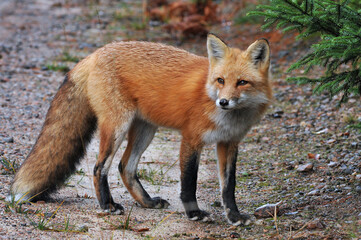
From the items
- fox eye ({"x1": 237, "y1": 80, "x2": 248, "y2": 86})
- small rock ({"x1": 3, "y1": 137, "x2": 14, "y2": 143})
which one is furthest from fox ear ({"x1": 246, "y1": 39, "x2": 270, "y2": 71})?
small rock ({"x1": 3, "y1": 137, "x2": 14, "y2": 143})

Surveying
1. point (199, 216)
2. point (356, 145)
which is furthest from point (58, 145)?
point (356, 145)

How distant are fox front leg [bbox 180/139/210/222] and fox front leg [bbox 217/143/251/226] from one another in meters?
0.25

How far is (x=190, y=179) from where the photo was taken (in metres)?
4.61

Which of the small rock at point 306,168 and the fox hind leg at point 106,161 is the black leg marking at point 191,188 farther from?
the small rock at point 306,168

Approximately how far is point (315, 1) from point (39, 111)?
16.1ft

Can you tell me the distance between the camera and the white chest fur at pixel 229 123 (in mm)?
4461

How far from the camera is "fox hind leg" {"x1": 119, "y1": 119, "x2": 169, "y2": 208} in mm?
5141

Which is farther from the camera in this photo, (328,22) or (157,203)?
(157,203)

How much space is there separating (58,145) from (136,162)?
3.00 feet

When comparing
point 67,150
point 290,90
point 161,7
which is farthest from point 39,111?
point 161,7

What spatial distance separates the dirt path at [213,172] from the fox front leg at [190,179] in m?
0.12

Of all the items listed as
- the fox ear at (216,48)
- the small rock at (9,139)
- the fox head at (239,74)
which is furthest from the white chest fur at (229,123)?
the small rock at (9,139)

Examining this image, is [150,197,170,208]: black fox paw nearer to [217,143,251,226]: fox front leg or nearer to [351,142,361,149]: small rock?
[217,143,251,226]: fox front leg

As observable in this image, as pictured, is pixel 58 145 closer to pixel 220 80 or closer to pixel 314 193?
pixel 220 80
